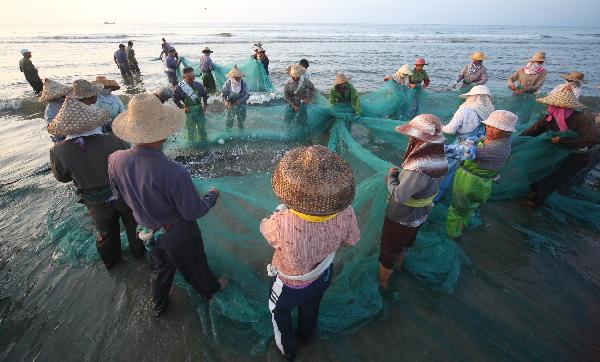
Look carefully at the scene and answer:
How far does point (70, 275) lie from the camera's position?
3273 millimetres

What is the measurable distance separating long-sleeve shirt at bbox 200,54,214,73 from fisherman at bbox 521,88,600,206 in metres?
9.77

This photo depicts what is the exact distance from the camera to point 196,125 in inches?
240

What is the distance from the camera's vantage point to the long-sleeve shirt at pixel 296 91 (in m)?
6.24

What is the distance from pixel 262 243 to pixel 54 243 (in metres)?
2.83

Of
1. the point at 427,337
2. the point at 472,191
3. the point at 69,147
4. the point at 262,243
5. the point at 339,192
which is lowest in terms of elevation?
the point at 427,337

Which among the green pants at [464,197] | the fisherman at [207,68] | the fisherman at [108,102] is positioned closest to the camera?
the green pants at [464,197]

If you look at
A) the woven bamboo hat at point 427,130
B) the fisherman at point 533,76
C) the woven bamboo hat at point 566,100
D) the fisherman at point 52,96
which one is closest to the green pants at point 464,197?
the woven bamboo hat at point 427,130

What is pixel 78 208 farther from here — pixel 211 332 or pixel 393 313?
pixel 393 313

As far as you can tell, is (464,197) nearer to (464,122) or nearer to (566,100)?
(464,122)

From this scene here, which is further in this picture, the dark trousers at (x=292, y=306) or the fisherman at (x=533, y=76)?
the fisherman at (x=533, y=76)

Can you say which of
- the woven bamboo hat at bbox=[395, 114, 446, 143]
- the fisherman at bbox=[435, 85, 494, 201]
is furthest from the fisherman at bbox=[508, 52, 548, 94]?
the woven bamboo hat at bbox=[395, 114, 446, 143]

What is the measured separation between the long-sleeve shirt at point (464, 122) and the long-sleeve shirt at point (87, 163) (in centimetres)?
404

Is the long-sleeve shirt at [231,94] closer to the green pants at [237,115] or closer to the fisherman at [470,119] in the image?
the green pants at [237,115]

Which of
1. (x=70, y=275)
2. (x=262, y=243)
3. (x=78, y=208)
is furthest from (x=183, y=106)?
(x=262, y=243)
